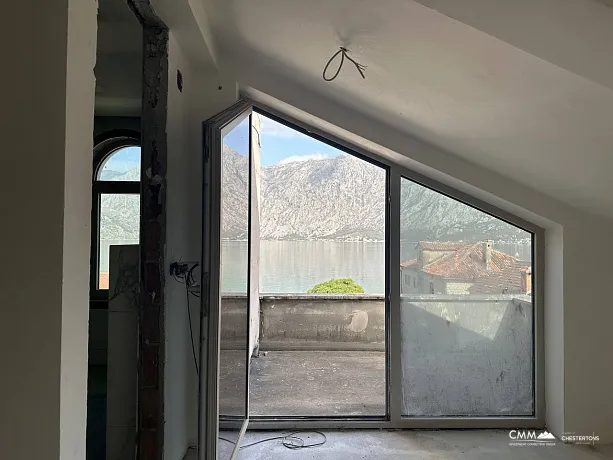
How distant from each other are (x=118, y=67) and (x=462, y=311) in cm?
278

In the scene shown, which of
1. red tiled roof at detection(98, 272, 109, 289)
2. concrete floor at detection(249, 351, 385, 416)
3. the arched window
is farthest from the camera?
concrete floor at detection(249, 351, 385, 416)

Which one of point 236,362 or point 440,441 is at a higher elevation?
point 236,362

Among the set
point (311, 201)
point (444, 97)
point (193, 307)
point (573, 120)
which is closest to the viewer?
point (573, 120)

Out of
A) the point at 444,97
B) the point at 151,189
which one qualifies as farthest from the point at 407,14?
the point at 151,189

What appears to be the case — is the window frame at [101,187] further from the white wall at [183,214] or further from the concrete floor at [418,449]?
the concrete floor at [418,449]

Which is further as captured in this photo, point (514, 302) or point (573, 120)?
point (514, 302)

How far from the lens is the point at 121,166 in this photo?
2926 millimetres

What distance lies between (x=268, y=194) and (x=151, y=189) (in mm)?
4535

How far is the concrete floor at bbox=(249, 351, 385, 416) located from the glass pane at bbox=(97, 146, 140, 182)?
1905mm

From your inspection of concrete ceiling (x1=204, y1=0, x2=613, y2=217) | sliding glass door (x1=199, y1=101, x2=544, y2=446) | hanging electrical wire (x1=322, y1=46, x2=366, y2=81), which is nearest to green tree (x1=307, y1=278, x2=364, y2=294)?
sliding glass door (x1=199, y1=101, x2=544, y2=446)

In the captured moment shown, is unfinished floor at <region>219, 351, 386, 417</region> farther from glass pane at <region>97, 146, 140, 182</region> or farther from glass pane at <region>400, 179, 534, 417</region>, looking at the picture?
glass pane at <region>97, 146, 140, 182</region>

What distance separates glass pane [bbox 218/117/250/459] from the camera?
2.18 m

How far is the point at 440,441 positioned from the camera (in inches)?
108

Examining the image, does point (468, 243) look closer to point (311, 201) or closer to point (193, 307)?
point (193, 307)
